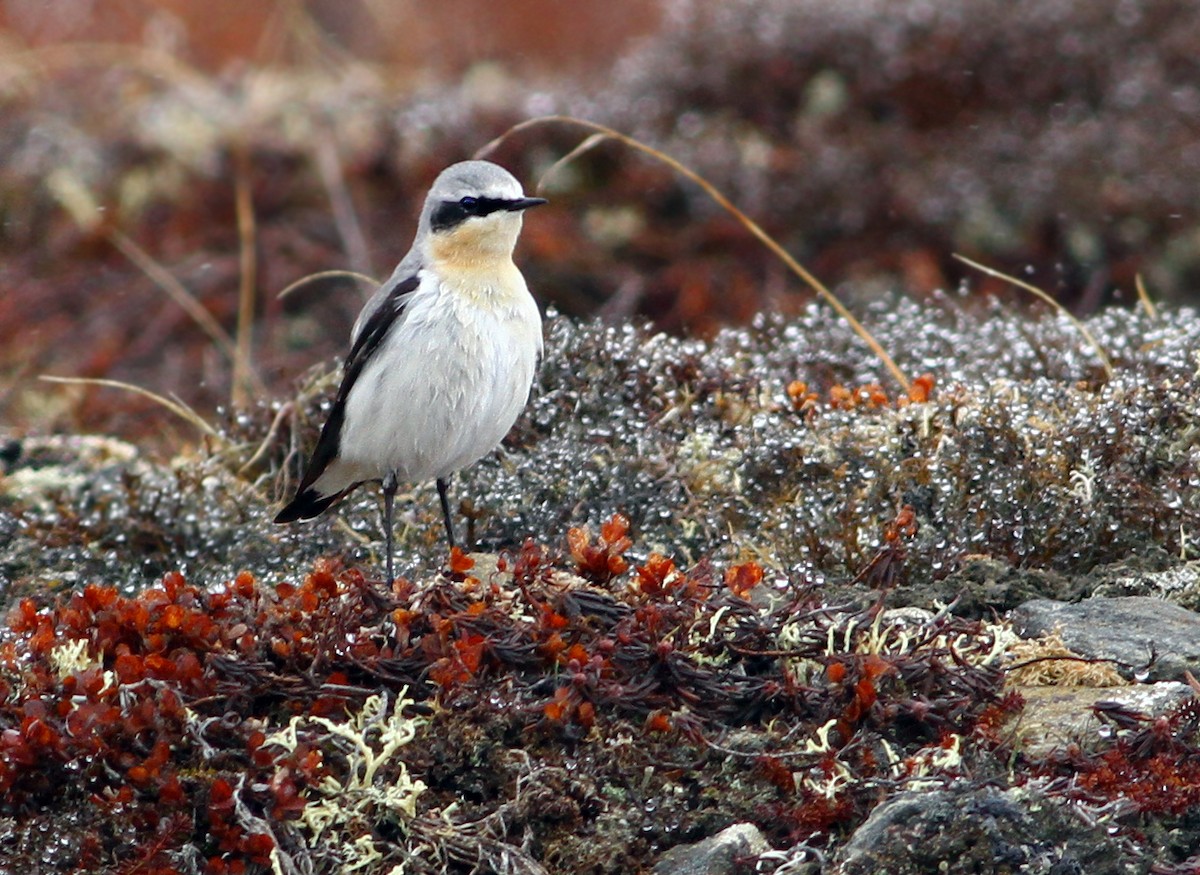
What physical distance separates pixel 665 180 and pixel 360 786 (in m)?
8.86

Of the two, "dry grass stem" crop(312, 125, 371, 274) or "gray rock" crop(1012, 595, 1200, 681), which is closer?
"gray rock" crop(1012, 595, 1200, 681)

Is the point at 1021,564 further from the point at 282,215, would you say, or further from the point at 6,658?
the point at 282,215

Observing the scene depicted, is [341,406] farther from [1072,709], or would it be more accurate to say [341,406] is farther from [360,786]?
[1072,709]

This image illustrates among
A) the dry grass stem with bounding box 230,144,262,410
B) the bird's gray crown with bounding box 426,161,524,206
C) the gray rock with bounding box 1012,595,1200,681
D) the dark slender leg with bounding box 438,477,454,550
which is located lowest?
the dry grass stem with bounding box 230,144,262,410

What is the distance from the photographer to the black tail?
20.6 ft

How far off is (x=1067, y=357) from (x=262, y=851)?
482 cm

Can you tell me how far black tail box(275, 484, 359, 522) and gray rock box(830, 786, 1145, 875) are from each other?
3303 millimetres

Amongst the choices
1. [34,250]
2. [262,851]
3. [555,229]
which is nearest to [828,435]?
[262,851]

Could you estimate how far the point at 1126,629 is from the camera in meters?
4.64

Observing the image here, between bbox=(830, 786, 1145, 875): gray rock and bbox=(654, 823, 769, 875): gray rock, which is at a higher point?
bbox=(830, 786, 1145, 875): gray rock

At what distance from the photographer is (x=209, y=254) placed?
41.8 feet

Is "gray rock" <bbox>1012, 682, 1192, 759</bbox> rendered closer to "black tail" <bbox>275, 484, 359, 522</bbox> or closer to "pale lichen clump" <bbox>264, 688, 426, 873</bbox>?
"pale lichen clump" <bbox>264, 688, 426, 873</bbox>

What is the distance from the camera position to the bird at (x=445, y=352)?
5.58 m

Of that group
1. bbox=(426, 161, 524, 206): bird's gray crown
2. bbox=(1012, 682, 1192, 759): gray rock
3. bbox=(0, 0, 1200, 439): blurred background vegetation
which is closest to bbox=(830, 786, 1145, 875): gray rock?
bbox=(1012, 682, 1192, 759): gray rock
